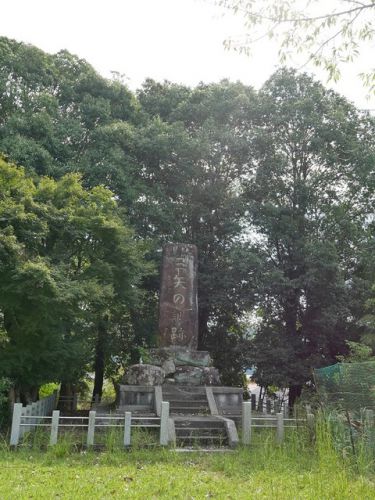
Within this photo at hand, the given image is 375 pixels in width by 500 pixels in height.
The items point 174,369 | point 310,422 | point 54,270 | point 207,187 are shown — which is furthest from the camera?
point 207,187

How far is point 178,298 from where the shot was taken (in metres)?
13.9

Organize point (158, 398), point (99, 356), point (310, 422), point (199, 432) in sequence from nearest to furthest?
point (310, 422) < point (199, 432) < point (158, 398) < point (99, 356)

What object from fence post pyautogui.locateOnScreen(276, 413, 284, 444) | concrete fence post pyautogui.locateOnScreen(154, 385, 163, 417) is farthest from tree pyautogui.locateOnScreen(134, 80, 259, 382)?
fence post pyautogui.locateOnScreen(276, 413, 284, 444)

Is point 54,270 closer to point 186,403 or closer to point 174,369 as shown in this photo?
point 174,369

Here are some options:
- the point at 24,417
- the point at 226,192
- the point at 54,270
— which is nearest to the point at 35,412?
the point at 24,417

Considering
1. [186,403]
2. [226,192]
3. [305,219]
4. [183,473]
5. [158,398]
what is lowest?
[183,473]

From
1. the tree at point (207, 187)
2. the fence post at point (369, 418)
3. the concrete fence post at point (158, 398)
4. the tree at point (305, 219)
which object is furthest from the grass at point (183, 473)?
the tree at point (207, 187)

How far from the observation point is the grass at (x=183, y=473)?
536 cm

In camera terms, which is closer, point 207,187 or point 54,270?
point 54,270

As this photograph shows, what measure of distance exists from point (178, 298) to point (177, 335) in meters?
1.02

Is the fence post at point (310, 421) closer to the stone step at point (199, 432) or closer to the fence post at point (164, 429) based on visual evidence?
the stone step at point (199, 432)

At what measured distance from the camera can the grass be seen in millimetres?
5359

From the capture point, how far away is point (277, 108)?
1877 cm

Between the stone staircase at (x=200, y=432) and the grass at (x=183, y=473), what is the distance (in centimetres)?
92
